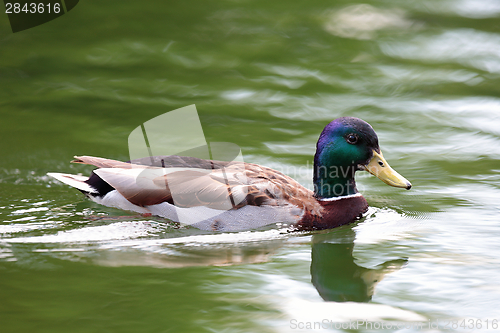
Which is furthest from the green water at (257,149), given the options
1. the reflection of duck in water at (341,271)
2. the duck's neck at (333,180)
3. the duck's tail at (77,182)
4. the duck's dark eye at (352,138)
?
the duck's dark eye at (352,138)

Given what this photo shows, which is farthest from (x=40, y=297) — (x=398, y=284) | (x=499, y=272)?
(x=499, y=272)

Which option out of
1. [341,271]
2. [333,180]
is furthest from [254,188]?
[341,271]

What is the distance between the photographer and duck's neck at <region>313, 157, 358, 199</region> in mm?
5988

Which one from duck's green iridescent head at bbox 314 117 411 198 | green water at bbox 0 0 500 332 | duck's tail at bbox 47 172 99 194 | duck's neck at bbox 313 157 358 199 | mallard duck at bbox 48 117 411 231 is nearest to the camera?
green water at bbox 0 0 500 332

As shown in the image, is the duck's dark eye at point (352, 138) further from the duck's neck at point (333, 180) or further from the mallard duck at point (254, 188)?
the duck's neck at point (333, 180)

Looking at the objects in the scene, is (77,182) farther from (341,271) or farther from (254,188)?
(341,271)

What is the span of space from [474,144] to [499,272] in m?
3.68

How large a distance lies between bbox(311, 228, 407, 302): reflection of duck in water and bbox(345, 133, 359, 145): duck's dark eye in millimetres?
946

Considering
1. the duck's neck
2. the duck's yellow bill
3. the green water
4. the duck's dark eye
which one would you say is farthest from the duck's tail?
the duck's yellow bill

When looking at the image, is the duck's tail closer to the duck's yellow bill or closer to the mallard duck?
the mallard duck

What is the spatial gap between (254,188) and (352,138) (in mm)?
1104

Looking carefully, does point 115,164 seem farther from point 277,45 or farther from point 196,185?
point 277,45

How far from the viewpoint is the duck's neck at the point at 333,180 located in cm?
599

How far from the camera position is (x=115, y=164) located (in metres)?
6.35
